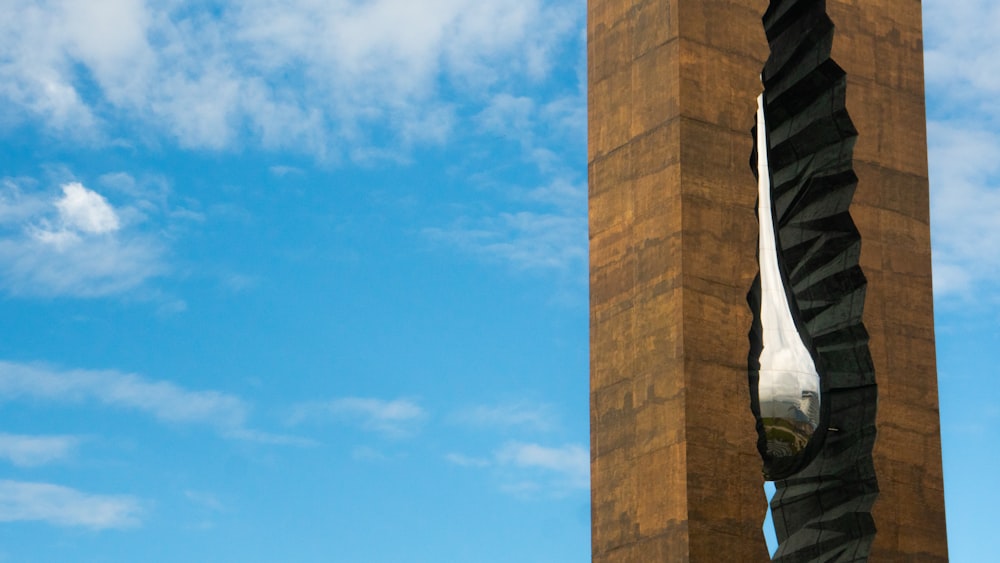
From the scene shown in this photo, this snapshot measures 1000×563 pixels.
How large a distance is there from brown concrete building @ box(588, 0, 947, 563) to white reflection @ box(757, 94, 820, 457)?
39 cm

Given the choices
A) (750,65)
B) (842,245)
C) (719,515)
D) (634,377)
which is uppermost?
(750,65)

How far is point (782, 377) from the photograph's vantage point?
1927 cm

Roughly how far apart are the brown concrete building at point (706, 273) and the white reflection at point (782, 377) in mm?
385

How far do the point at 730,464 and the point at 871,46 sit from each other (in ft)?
16.5

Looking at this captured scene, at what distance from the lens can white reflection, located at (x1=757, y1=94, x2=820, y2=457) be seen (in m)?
19.2

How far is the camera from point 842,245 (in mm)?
20594

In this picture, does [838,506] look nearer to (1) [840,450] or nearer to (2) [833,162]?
(1) [840,450]

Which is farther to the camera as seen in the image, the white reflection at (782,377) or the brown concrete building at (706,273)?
the white reflection at (782,377)

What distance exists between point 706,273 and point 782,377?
124cm

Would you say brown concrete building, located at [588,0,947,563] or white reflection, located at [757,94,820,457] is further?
white reflection, located at [757,94,820,457]

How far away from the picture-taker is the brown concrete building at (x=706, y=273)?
18625 millimetres

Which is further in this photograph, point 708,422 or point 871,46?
point 871,46

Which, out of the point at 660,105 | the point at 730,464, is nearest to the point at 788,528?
the point at 730,464

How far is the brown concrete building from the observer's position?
18.6 meters
